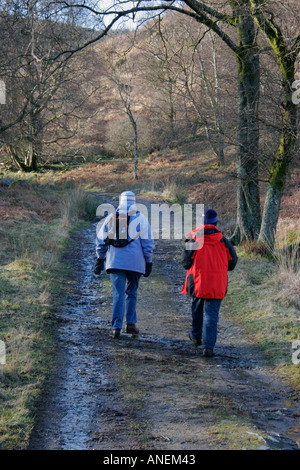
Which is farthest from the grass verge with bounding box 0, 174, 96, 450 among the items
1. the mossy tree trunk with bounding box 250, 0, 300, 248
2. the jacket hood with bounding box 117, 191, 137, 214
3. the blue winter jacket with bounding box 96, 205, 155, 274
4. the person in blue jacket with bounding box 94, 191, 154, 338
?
the mossy tree trunk with bounding box 250, 0, 300, 248

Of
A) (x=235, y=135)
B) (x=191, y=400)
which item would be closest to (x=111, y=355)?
(x=191, y=400)

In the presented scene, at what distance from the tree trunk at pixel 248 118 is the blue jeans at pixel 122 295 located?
5.54 m

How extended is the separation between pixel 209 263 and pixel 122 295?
1.32m

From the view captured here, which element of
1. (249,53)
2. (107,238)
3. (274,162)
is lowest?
(107,238)

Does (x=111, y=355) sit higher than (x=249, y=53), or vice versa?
(x=249, y=53)

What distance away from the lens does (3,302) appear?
24.3 ft

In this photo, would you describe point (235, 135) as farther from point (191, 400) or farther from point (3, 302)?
point (191, 400)

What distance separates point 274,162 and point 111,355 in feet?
21.7

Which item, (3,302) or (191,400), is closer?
(191,400)

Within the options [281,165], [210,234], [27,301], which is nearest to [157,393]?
[210,234]

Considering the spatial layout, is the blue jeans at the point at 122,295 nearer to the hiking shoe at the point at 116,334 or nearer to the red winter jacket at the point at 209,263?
the hiking shoe at the point at 116,334

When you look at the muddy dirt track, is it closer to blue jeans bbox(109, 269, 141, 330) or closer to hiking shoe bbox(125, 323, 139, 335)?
hiking shoe bbox(125, 323, 139, 335)

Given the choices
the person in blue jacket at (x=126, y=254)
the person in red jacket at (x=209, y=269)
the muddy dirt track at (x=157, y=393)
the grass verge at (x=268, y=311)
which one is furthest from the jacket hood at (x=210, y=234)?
the grass verge at (x=268, y=311)
